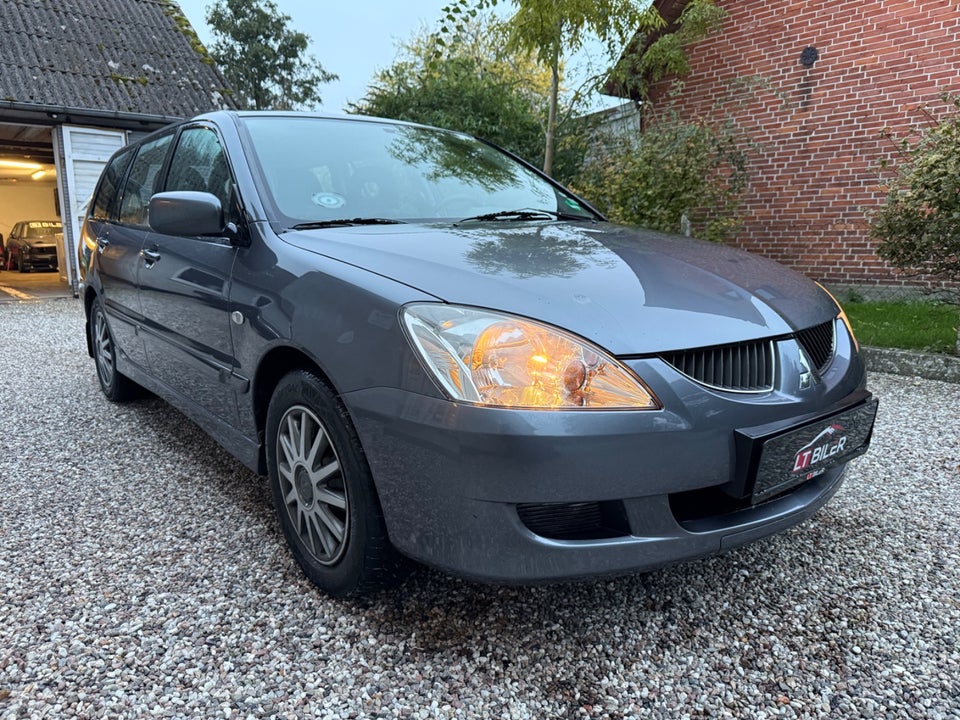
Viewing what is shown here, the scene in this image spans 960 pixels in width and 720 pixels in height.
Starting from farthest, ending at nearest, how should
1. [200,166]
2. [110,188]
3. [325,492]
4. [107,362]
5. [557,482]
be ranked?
[107,362] → [110,188] → [200,166] → [325,492] → [557,482]

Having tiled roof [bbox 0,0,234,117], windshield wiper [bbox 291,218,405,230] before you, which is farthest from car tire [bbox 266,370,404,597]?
tiled roof [bbox 0,0,234,117]

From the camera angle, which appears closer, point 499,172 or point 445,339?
point 445,339

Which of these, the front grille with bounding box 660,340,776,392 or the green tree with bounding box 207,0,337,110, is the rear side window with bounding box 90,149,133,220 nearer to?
the front grille with bounding box 660,340,776,392

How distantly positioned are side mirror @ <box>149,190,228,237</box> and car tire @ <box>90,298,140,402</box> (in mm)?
2029

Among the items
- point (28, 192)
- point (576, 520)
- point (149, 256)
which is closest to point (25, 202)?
point (28, 192)

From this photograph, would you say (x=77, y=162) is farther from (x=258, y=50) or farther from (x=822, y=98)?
(x=258, y=50)

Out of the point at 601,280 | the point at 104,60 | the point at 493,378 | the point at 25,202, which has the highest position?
the point at 104,60

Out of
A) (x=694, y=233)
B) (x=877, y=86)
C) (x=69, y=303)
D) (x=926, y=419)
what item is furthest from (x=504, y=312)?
(x=69, y=303)

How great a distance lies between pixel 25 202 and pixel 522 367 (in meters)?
24.6

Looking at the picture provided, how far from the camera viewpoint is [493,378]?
1.56 m

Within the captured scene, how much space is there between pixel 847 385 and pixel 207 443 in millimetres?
2979

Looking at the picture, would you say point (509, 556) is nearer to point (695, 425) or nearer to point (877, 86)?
point (695, 425)

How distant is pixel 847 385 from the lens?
6.50 ft

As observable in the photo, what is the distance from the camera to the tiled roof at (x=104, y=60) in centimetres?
1063
